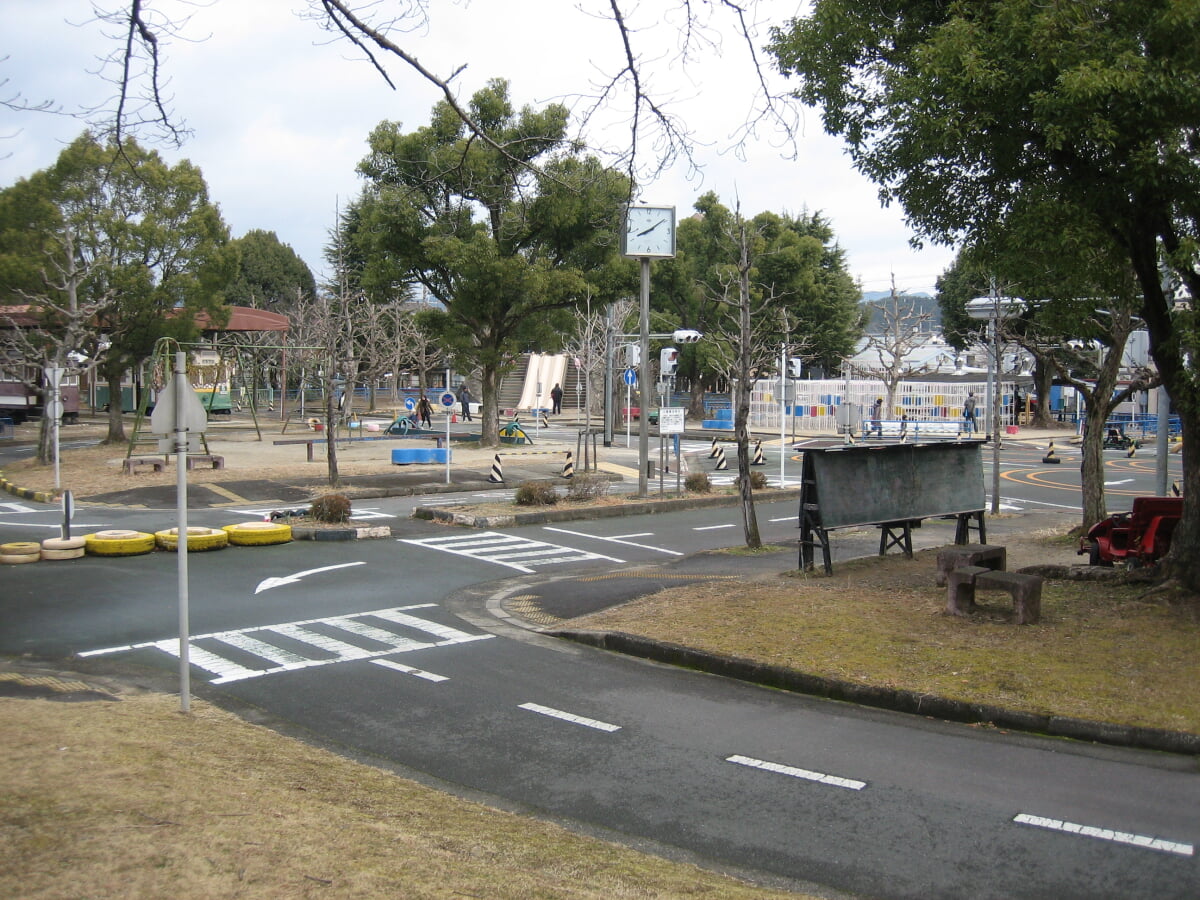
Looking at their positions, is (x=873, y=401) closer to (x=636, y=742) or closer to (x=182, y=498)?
(x=636, y=742)

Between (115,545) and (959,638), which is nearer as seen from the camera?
(959,638)

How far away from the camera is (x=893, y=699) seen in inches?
318

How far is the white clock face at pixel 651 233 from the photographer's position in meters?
21.4

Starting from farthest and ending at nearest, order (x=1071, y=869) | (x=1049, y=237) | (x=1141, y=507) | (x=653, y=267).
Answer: (x=653, y=267), (x=1141, y=507), (x=1049, y=237), (x=1071, y=869)

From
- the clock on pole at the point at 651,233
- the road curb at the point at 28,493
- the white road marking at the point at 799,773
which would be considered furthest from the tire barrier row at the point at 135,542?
the white road marking at the point at 799,773

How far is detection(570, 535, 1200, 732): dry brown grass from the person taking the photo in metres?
7.87

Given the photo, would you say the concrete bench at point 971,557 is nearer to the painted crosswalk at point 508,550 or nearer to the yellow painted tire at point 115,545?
the painted crosswalk at point 508,550

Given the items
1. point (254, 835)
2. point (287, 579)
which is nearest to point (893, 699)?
point (254, 835)

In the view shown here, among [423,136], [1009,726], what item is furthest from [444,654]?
[423,136]

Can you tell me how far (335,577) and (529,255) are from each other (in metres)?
22.1

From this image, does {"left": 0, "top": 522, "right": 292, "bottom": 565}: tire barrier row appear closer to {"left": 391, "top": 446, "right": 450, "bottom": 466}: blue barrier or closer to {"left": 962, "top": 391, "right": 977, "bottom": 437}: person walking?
{"left": 391, "top": 446, "right": 450, "bottom": 466}: blue barrier

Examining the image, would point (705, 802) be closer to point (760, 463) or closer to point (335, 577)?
point (335, 577)

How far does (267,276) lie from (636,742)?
233 feet

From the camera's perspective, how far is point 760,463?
3123 cm
